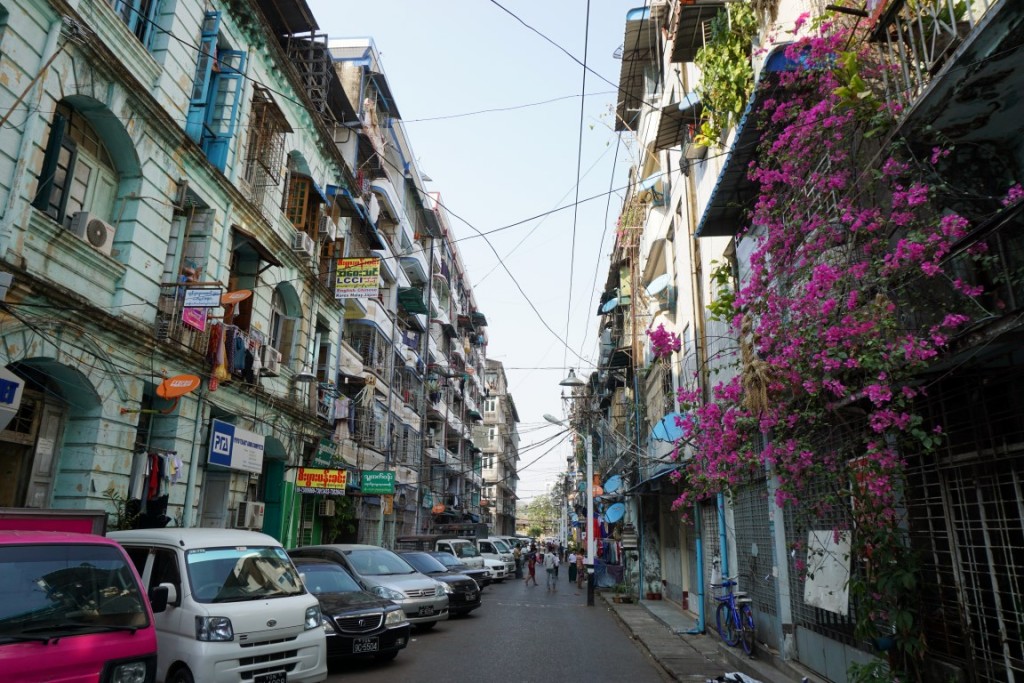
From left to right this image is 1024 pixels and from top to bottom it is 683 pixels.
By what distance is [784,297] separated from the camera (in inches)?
303

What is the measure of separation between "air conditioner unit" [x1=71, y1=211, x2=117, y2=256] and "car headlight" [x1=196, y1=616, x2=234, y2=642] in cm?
703

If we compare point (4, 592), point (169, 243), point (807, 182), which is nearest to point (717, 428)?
point (807, 182)

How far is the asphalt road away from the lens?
31.8ft

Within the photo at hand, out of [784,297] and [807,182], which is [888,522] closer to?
[784,297]

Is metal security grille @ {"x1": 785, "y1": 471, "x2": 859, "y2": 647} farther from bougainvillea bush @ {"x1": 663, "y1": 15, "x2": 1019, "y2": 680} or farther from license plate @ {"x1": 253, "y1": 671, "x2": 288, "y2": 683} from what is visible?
license plate @ {"x1": 253, "y1": 671, "x2": 288, "y2": 683}

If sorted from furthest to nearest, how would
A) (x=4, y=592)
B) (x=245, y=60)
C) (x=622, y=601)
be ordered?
(x=622, y=601), (x=245, y=60), (x=4, y=592)

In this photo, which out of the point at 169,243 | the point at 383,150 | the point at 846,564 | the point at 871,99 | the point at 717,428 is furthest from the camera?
the point at 383,150

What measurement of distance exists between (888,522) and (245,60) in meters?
16.3

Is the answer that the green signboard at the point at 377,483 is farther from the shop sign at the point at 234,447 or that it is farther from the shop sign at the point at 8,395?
the shop sign at the point at 8,395

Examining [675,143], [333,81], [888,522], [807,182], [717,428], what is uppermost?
[333,81]

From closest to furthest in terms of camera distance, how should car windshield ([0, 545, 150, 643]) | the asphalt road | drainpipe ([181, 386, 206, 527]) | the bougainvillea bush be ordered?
car windshield ([0, 545, 150, 643]) < the bougainvillea bush < the asphalt road < drainpipe ([181, 386, 206, 527])

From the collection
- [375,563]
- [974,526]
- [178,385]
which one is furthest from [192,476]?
[974,526]

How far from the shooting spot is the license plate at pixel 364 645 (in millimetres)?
9898

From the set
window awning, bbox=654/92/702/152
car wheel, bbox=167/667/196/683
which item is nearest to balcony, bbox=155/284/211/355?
car wheel, bbox=167/667/196/683
